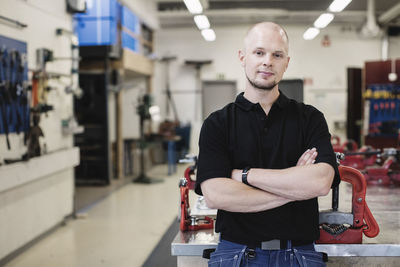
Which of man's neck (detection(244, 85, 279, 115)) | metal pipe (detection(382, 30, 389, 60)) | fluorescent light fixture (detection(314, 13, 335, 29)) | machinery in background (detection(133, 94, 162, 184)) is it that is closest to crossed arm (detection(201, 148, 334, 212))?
man's neck (detection(244, 85, 279, 115))

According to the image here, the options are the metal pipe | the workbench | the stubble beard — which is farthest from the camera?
the metal pipe

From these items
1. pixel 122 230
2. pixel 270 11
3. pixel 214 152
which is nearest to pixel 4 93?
pixel 122 230

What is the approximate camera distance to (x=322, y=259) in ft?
5.21

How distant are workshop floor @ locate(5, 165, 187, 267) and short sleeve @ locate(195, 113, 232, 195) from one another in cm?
251

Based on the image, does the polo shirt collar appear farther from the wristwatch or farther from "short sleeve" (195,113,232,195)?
the wristwatch

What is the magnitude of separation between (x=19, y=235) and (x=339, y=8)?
405 centimetres

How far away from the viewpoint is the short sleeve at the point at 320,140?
5.23 feet

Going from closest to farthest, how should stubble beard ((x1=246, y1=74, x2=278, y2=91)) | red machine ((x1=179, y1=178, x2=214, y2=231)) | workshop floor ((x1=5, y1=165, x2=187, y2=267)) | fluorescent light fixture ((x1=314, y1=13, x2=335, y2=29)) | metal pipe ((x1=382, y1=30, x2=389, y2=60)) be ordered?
stubble beard ((x1=246, y1=74, x2=278, y2=91)) < red machine ((x1=179, y1=178, x2=214, y2=231)) < workshop floor ((x1=5, y1=165, x2=187, y2=267)) < fluorescent light fixture ((x1=314, y1=13, x2=335, y2=29)) < metal pipe ((x1=382, y1=30, x2=389, y2=60))

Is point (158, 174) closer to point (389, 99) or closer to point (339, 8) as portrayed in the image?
point (389, 99)

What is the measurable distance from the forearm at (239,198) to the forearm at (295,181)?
0.02 metres

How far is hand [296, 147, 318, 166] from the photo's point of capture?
1582 millimetres

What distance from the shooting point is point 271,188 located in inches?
60.4

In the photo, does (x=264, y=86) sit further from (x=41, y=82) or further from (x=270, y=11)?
(x=270, y=11)

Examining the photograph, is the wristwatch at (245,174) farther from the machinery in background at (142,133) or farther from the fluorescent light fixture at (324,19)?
the machinery in background at (142,133)
